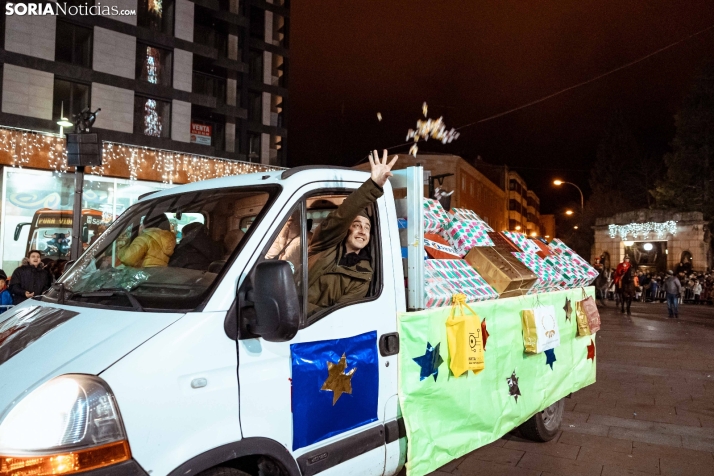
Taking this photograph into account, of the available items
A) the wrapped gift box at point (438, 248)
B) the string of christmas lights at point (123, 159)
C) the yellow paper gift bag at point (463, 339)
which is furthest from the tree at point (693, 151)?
the yellow paper gift bag at point (463, 339)

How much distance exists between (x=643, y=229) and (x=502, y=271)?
40.8 meters

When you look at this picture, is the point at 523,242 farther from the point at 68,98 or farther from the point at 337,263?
the point at 68,98

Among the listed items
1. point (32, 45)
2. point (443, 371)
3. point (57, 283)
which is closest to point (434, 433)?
point (443, 371)

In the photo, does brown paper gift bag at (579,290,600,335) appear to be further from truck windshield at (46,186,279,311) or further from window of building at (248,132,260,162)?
window of building at (248,132,260,162)

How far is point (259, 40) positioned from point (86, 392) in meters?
42.8

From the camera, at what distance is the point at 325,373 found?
111 inches

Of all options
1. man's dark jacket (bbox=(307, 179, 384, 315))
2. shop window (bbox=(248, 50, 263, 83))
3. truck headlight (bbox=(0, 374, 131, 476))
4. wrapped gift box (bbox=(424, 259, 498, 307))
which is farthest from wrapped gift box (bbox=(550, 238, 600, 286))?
shop window (bbox=(248, 50, 263, 83))

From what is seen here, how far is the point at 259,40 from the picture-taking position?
41.2 m

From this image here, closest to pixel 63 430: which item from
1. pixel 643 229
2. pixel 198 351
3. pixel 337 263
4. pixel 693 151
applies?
pixel 198 351

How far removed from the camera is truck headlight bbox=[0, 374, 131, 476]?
1.90 metres

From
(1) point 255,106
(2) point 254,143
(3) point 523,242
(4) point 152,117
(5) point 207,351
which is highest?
(1) point 255,106

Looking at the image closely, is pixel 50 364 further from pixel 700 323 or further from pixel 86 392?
pixel 700 323

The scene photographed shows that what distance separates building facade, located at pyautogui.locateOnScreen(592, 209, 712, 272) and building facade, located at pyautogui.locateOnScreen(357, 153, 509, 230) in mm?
12689

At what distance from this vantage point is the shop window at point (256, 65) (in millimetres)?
40906
